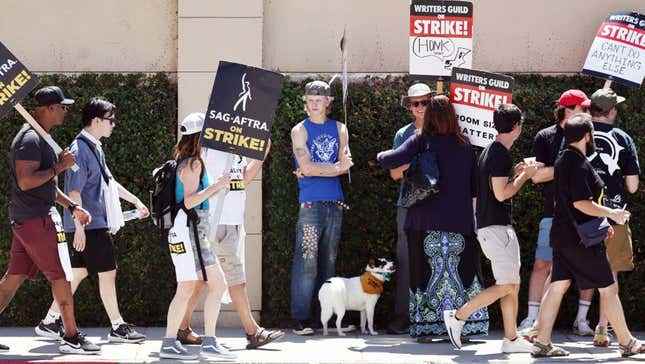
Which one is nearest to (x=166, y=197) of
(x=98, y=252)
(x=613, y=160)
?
(x=98, y=252)

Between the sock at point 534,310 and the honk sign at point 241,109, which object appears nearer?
the honk sign at point 241,109

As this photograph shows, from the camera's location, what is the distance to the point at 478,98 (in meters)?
10.4

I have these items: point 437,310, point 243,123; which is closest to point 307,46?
point 243,123

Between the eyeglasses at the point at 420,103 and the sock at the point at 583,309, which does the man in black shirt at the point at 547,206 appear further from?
the eyeglasses at the point at 420,103

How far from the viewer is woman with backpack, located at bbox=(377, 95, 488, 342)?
1007 cm

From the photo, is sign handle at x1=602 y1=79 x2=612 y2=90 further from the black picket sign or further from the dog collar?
the black picket sign

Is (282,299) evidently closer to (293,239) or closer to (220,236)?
(293,239)

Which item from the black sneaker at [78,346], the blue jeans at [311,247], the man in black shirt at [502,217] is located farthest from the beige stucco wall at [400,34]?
the black sneaker at [78,346]

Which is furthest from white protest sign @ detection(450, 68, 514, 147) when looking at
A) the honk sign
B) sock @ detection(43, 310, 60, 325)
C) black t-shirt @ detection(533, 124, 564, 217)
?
sock @ detection(43, 310, 60, 325)

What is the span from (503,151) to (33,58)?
4.53 metres

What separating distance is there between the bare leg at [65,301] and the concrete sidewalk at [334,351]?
22 cm

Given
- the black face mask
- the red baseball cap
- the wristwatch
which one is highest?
the red baseball cap

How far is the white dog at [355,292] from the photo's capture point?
10.5 meters

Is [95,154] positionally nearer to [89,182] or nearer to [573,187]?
[89,182]
